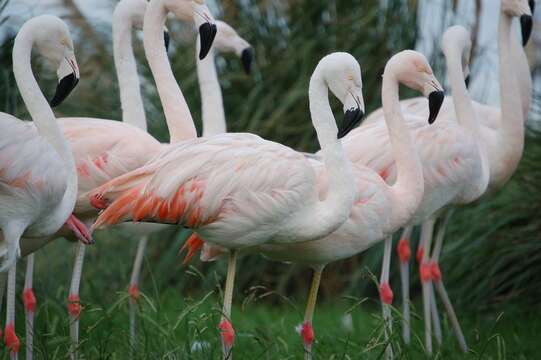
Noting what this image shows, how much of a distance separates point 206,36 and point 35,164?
1424 millimetres

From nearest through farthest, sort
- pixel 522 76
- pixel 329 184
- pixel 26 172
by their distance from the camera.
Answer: pixel 26 172 < pixel 329 184 < pixel 522 76

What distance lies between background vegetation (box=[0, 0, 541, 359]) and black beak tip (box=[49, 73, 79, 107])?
278 centimetres

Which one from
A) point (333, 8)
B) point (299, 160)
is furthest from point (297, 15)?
point (299, 160)

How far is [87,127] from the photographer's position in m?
5.87

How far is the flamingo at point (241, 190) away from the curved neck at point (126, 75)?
128 cm

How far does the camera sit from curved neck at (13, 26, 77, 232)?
16.1ft

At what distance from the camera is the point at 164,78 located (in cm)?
621

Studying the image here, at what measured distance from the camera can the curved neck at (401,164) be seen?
5578mm

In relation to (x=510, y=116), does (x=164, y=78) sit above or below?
above

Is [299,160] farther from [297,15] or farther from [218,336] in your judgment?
[297,15]

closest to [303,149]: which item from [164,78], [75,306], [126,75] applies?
[126,75]

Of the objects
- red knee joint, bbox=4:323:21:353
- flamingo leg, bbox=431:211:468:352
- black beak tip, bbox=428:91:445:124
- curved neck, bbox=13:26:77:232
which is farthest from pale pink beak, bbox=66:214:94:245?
flamingo leg, bbox=431:211:468:352

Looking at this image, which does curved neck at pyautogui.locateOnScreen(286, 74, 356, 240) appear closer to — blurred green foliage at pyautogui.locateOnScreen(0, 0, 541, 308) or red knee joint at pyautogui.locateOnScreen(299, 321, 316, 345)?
red knee joint at pyautogui.locateOnScreen(299, 321, 316, 345)

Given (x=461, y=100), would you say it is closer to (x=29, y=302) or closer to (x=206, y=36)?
(x=206, y=36)
